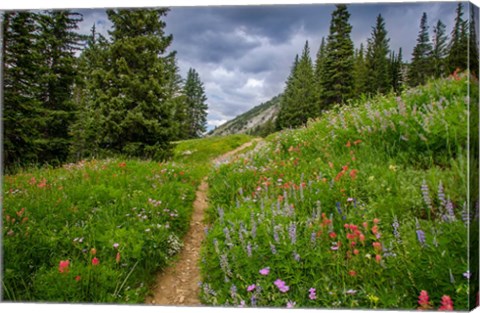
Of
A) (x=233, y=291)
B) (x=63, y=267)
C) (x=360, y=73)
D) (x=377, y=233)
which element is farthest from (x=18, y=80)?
(x=360, y=73)

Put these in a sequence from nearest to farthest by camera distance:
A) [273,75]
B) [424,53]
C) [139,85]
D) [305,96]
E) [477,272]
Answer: [477,272] → [424,53] → [273,75] → [139,85] → [305,96]

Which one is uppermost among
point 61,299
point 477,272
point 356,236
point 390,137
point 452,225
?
point 390,137

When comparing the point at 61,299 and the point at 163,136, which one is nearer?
the point at 61,299

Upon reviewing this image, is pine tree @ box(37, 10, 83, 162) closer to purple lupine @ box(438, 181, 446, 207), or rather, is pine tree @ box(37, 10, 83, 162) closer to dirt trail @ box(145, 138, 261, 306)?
dirt trail @ box(145, 138, 261, 306)

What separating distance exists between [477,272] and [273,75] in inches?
124

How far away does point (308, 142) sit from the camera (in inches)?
214

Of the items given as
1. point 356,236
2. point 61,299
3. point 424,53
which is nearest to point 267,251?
point 356,236

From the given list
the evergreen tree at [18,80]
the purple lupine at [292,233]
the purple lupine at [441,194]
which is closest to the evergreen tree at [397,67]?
the purple lupine at [441,194]

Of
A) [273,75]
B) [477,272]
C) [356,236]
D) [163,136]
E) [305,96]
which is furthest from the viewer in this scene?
[305,96]

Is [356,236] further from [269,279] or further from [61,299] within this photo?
[61,299]

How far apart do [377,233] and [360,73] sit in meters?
4.28

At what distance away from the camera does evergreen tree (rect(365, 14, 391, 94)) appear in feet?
11.5

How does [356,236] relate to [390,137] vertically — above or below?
below

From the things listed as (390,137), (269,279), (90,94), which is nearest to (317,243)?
(269,279)
